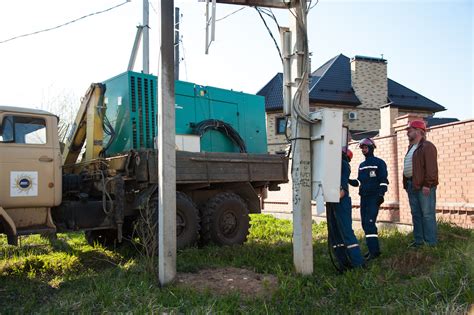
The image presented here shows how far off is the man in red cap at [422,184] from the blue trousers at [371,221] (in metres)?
0.55

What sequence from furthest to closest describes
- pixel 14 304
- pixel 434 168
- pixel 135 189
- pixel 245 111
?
pixel 245 111, pixel 135 189, pixel 434 168, pixel 14 304

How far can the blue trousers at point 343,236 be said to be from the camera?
5.51m

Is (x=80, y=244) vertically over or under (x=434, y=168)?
under

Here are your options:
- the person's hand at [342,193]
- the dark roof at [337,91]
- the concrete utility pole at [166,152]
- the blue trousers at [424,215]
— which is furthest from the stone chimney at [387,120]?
the dark roof at [337,91]

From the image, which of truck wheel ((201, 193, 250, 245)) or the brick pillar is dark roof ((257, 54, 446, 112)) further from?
truck wheel ((201, 193, 250, 245))

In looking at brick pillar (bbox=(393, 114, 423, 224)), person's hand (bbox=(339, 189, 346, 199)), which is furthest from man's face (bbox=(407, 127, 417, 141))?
brick pillar (bbox=(393, 114, 423, 224))

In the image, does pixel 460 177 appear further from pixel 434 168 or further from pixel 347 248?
pixel 347 248

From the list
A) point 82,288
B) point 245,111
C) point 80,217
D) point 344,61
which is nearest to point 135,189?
point 80,217

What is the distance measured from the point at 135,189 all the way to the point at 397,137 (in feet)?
17.2

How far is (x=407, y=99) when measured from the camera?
27453mm

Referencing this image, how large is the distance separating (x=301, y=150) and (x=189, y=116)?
3356 mm

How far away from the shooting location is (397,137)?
29.3 ft

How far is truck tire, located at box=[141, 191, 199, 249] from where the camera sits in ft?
23.7

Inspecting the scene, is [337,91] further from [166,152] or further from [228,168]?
[166,152]
